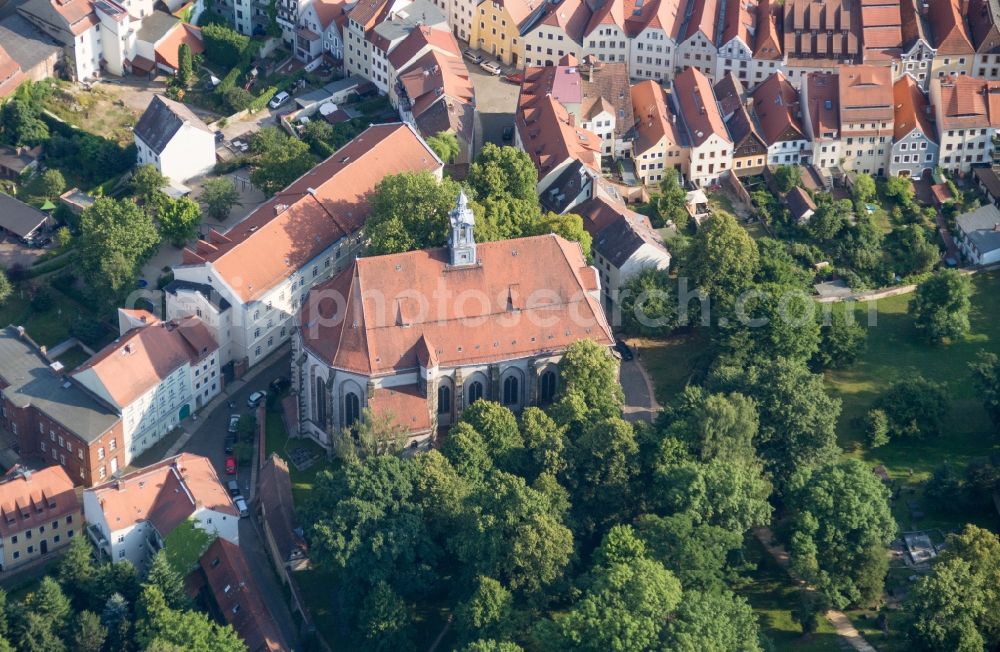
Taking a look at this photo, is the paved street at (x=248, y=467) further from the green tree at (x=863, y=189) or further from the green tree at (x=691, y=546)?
the green tree at (x=863, y=189)

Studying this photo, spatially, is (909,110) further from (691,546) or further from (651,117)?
(691,546)

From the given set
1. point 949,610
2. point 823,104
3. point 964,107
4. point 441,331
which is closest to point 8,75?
point 441,331

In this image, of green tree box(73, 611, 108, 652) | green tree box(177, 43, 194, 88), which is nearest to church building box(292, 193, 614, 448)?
green tree box(73, 611, 108, 652)

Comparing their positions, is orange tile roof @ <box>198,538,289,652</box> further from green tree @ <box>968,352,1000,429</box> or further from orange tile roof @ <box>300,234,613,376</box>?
green tree @ <box>968,352,1000,429</box>

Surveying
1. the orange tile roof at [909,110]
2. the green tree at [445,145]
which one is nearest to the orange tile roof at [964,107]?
the orange tile roof at [909,110]

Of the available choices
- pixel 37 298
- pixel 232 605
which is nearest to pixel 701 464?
pixel 232 605

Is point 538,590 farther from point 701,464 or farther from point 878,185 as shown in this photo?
point 878,185
